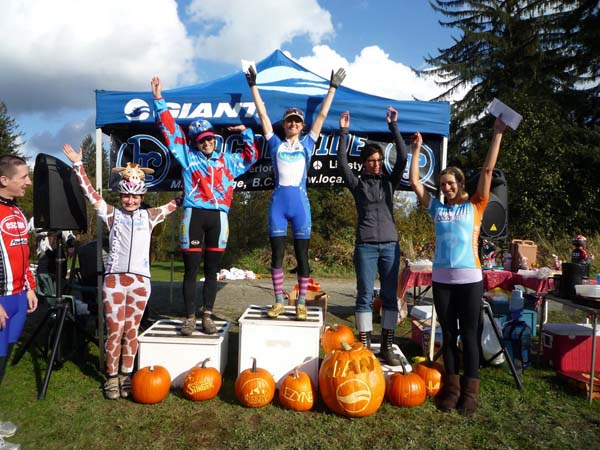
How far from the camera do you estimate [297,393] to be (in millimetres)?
3287

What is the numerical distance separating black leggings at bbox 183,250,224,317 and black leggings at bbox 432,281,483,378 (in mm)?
1994

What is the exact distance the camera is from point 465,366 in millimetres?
3301

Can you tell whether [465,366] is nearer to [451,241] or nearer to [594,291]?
[451,241]

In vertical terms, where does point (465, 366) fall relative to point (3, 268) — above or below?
below

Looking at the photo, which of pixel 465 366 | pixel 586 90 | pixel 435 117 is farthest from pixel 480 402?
pixel 586 90

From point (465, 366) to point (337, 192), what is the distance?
12080 mm

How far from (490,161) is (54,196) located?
369 cm

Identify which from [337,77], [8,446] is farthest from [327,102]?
[8,446]

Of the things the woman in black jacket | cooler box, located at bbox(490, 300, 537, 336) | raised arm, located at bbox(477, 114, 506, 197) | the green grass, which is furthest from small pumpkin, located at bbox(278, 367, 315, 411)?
cooler box, located at bbox(490, 300, 537, 336)

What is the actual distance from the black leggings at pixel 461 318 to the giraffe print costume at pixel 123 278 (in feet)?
8.03

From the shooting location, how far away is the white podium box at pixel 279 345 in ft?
11.9

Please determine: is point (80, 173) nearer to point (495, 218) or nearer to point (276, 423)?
point (276, 423)

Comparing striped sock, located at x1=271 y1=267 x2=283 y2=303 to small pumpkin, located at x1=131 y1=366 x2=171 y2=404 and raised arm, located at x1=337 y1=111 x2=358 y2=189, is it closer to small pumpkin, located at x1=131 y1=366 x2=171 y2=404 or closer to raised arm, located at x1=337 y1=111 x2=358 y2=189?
raised arm, located at x1=337 y1=111 x2=358 y2=189

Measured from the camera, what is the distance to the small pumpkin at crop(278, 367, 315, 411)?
10.8 feet
